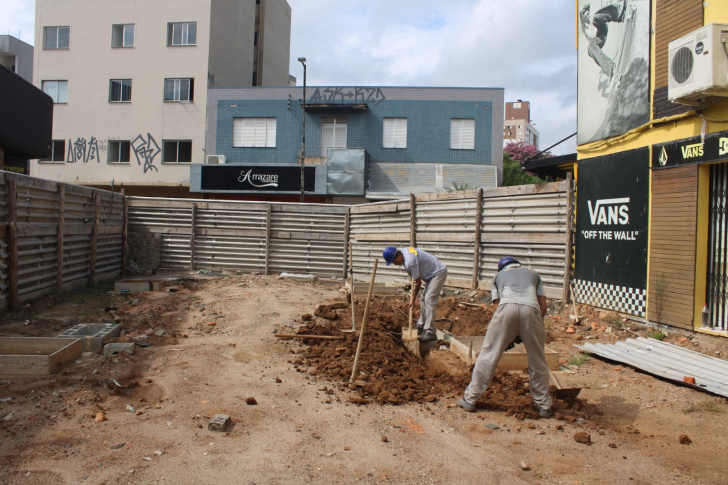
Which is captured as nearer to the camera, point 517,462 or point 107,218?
point 517,462

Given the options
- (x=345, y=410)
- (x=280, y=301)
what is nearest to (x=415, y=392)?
(x=345, y=410)

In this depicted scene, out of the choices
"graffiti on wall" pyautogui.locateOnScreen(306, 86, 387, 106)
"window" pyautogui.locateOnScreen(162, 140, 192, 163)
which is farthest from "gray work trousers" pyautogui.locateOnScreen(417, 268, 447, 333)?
"window" pyautogui.locateOnScreen(162, 140, 192, 163)

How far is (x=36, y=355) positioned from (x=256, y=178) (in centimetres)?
1952

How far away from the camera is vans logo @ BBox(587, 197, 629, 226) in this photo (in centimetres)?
848

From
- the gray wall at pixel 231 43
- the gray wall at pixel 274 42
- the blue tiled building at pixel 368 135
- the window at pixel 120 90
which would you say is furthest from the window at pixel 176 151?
the gray wall at pixel 274 42

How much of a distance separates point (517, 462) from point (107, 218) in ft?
39.4

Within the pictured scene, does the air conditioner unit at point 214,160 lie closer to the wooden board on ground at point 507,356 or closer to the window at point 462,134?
the window at point 462,134

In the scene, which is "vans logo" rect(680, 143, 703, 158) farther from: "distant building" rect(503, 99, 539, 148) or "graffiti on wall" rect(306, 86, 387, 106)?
"distant building" rect(503, 99, 539, 148)

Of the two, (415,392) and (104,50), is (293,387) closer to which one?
(415,392)

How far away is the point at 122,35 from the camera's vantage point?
27.3 m

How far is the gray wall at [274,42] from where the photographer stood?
33.6 m

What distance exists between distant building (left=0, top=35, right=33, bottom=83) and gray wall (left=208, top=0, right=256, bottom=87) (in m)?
15.2

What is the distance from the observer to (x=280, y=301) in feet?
34.0

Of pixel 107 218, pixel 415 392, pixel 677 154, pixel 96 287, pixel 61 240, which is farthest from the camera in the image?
pixel 107 218
